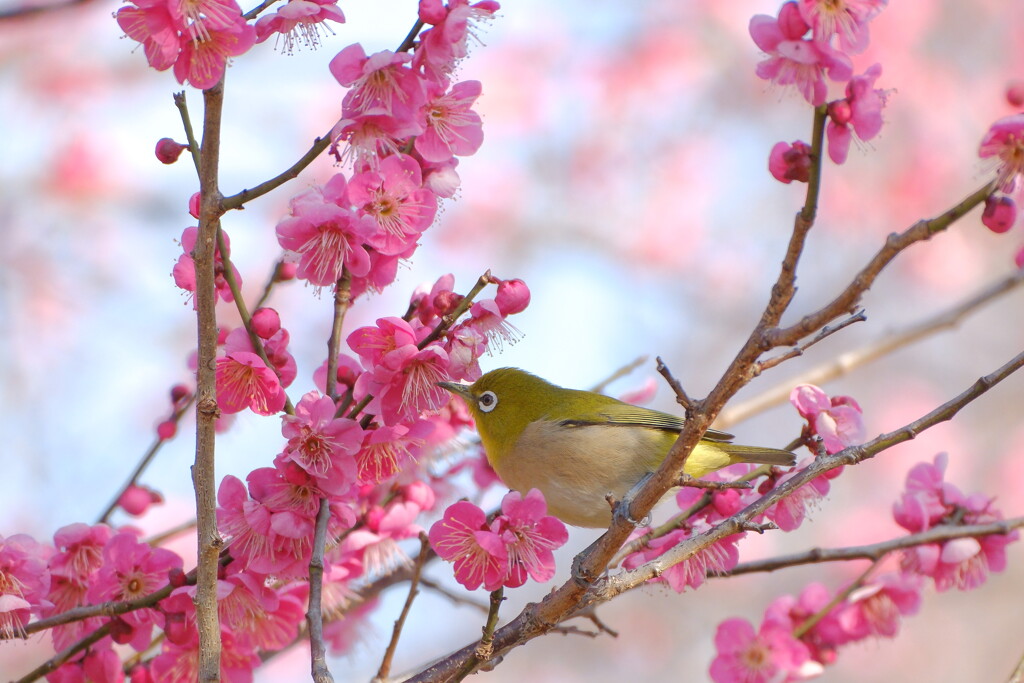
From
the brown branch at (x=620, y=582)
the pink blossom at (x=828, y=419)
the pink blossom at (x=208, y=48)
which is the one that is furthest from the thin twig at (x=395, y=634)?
the pink blossom at (x=208, y=48)

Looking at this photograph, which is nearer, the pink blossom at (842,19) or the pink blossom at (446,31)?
the pink blossom at (842,19)

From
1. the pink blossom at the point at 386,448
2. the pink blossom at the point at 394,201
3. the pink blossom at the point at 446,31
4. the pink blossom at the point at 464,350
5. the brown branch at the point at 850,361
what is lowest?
the pink blossom at the point at 386,448

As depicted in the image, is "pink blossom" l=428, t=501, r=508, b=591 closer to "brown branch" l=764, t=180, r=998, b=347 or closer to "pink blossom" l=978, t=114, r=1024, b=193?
"brown branch" l=764, t=180, r=998, b=347

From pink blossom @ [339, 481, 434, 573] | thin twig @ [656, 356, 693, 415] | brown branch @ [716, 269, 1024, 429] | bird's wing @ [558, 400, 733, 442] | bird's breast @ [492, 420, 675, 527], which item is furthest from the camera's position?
brown branch @ [716, 269, 1024, 429]

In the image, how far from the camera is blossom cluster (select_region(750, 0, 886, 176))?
1960 millimetres

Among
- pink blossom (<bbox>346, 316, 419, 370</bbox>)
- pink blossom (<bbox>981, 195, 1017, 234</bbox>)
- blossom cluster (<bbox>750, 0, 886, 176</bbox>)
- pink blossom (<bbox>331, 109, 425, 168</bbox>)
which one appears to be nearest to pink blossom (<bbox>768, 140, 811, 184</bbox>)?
blossom cluster (<bbox>750, 0, 886, 176</bbox>)

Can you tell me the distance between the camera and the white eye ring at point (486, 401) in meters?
3.76

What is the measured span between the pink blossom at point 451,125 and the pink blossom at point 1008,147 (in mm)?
1191

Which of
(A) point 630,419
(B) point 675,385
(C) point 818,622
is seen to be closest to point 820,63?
(B) point 675,385

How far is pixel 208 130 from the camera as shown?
183 centimetres

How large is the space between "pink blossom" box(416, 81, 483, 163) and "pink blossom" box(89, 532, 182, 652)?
1218mm

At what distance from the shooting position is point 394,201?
7.75ft

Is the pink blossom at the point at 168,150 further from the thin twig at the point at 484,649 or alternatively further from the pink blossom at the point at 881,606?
the pink blossom at the point at 881,606

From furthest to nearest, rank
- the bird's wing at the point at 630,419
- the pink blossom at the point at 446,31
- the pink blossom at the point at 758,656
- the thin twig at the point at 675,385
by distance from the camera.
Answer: the bird's wing at the point at 630,419 → the pink blossom at the point at 758,656 → the pink blossom at the point at 446,31 → the thin twig at the point at 675,385
